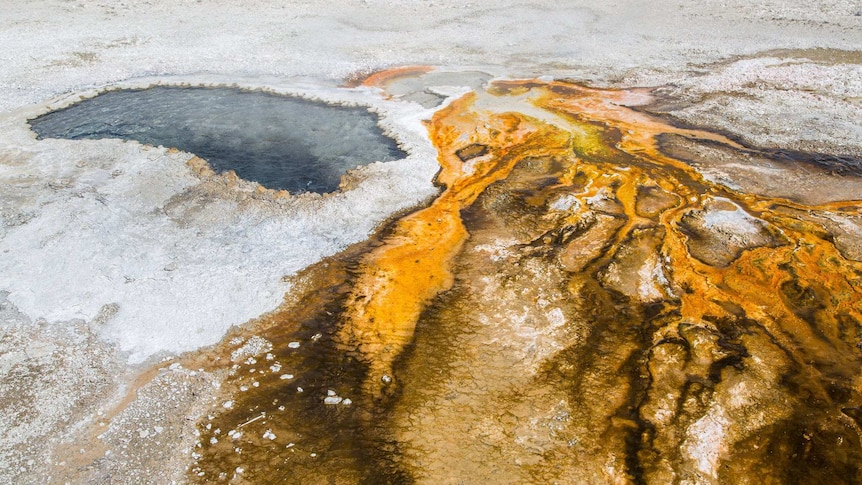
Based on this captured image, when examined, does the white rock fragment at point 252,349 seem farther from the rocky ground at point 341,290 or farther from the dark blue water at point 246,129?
the dark blue water at point 246,129

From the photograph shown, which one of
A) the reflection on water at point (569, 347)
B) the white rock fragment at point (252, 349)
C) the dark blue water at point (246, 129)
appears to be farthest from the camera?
the dark blue water at point (246, 129)

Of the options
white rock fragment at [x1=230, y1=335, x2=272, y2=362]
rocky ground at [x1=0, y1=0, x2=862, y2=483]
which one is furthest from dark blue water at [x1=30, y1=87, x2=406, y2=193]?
white rock fragment at [x1=230, y1=335, x2=272, y2=362]

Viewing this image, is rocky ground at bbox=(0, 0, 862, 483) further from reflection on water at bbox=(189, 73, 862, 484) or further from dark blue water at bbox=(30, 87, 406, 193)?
dark blue water at bbox=(30, 87, 406, 193)

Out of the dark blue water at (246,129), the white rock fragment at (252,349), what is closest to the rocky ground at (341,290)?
the white rock fragment at (252,349)

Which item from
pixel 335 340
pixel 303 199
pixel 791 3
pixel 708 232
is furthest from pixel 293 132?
pixel 791 3

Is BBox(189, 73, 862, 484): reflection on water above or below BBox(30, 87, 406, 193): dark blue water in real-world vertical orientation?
below

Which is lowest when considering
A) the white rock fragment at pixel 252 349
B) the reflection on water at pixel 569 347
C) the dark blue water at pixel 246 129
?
the white rock fragment at pixel 252 349
